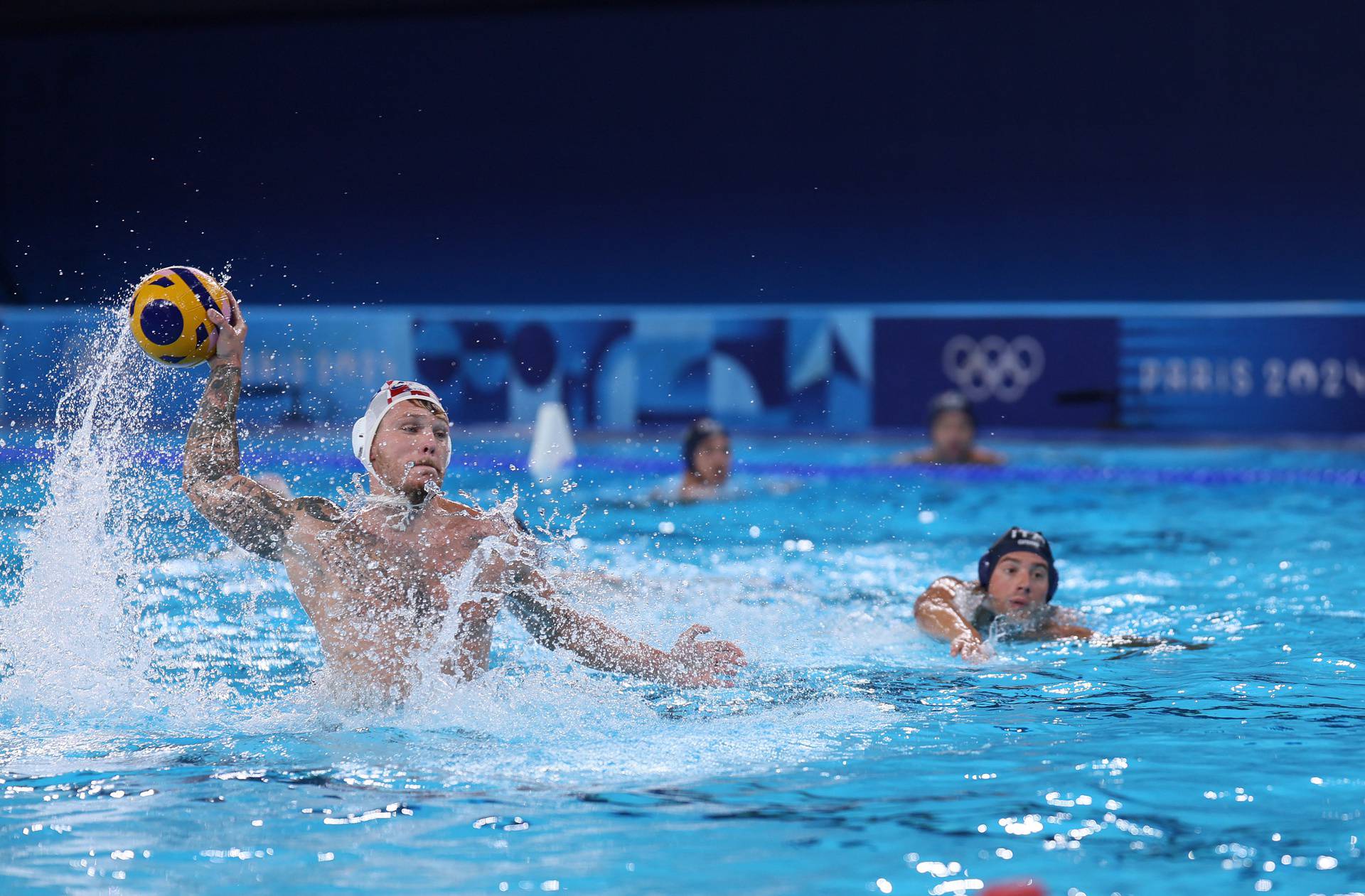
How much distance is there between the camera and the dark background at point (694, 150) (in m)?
12.8

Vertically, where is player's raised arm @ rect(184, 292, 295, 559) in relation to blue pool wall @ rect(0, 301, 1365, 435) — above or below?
below

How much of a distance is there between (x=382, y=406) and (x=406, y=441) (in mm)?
97

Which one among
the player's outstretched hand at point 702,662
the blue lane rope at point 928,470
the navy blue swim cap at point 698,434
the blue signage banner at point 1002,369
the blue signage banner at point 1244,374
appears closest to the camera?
the player's outstretched hand at point 702,662

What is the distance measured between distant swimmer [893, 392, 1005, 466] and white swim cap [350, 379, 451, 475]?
5917mm

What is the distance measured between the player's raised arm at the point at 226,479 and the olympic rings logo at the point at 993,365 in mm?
7904

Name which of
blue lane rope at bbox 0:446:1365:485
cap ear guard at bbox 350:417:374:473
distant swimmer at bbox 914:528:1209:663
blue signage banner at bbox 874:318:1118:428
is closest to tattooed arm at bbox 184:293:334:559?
cap ear guard at bbox 350:417:374:473

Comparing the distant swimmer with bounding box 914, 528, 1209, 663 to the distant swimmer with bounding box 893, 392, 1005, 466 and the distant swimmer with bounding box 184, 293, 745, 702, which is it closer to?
the distant swimmer with bounding box 184, 293, 745, 702

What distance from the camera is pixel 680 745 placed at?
3.05 meters

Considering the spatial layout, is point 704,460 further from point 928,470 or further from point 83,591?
point 83,591

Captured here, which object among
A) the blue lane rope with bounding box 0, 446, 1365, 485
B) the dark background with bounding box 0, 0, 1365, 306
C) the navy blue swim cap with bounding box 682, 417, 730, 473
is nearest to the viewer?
the navy blue swim cap with bounding box 682, 417, 730, 473

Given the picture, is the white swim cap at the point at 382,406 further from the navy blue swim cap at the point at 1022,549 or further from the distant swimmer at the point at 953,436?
the distant swimmer at the point at 953,436

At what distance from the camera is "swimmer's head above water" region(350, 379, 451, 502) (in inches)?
120

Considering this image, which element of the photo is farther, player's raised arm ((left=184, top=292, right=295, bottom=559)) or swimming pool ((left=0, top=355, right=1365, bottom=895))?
player's raised arm ((left=184, top=292, right=295, bottom=559))

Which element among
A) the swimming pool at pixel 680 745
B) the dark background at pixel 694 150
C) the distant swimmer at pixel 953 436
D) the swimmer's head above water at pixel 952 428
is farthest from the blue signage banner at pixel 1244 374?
the swimming pool at pixel 680 745
